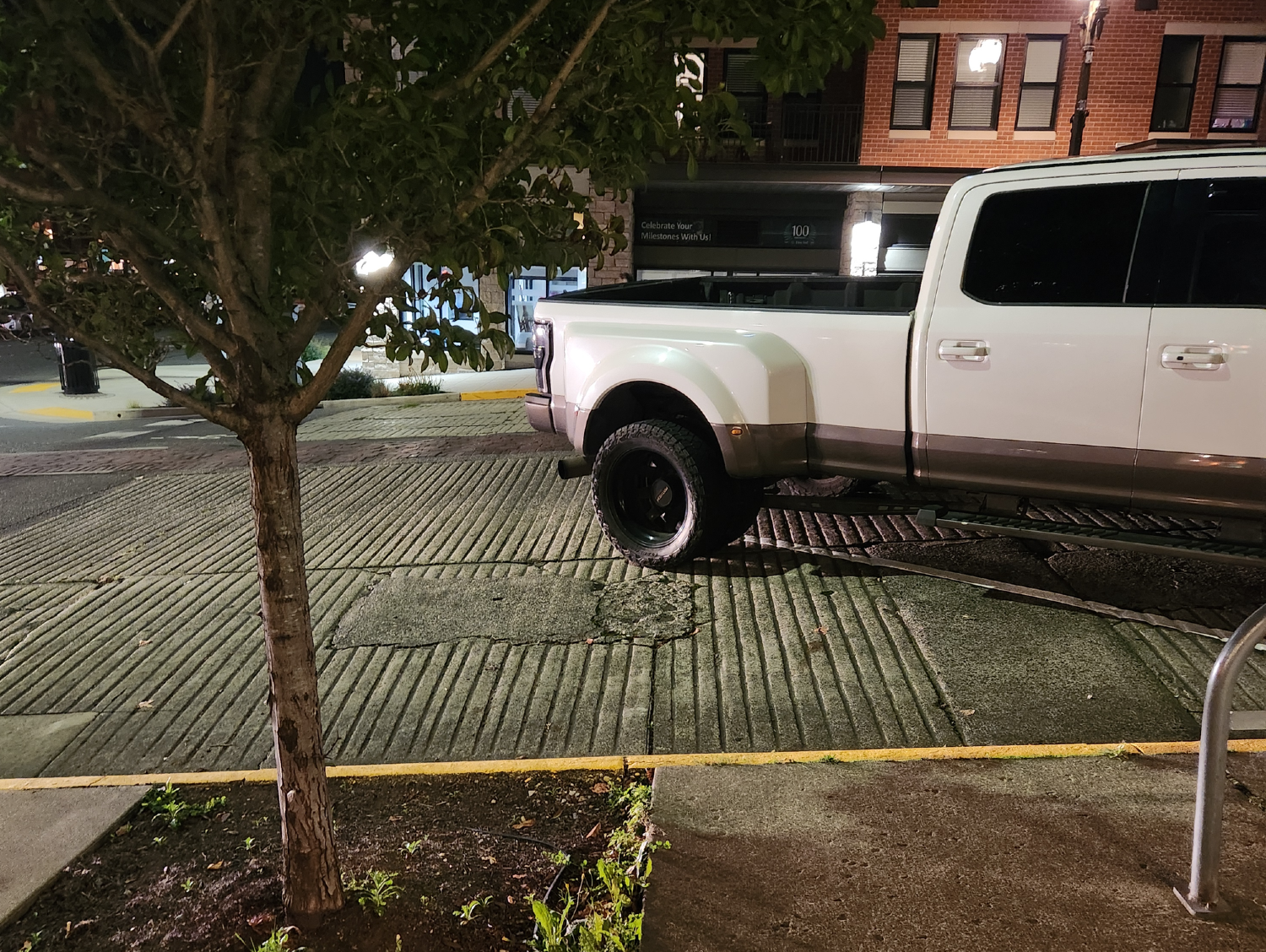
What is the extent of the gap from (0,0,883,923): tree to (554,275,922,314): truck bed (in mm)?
3702

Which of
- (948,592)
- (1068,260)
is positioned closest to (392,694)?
(948,592)

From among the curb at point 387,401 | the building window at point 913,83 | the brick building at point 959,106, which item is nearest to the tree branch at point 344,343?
the curb at point 387,401

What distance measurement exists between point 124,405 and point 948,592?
48.9 ft

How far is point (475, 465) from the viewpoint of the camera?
30.8ft

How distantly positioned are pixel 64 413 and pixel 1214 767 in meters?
Answer: 17.2

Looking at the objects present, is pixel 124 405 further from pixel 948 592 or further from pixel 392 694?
pixel 948 592

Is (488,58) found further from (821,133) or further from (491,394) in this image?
(821,133)

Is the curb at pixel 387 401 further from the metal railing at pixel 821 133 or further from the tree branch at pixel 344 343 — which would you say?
the tree branch at pixel 344 343

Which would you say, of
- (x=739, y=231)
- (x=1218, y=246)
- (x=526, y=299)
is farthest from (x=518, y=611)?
(x=526, y=299)

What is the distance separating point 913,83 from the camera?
60.7 feet

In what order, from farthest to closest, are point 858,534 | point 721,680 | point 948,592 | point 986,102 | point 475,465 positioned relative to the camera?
1. point 986,102
2. point 475,465
3. point 858,534
4. point 948,592
5. point 721,680

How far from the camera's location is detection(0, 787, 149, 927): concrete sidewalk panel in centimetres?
301

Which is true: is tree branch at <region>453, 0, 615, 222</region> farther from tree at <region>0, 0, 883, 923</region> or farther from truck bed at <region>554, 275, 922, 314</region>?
truck bed at <region>554, 275, 922, 314</region>

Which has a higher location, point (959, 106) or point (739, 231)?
point (959, 106)
